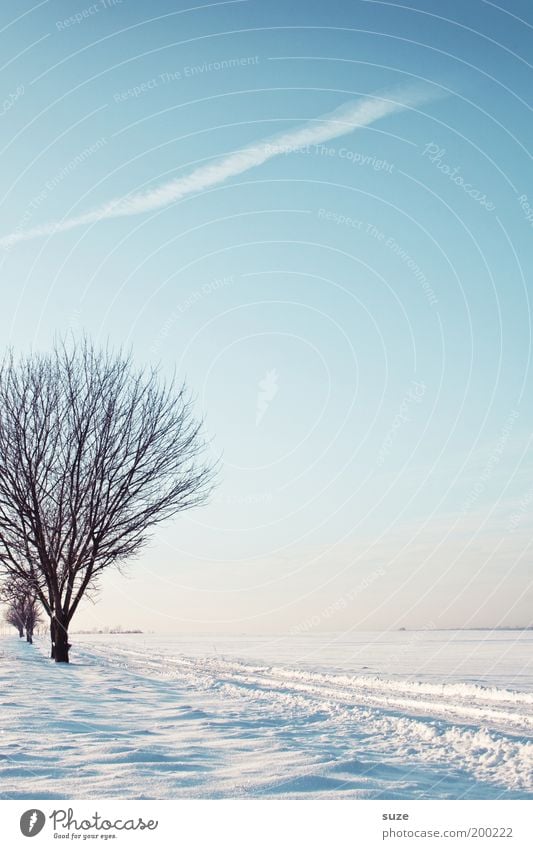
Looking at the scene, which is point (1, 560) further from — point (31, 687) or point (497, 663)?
point (497, 663)

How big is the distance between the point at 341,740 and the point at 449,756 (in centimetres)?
141

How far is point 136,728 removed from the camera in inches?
341

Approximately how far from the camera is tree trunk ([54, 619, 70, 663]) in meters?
22.0

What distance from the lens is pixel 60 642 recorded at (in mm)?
22125
